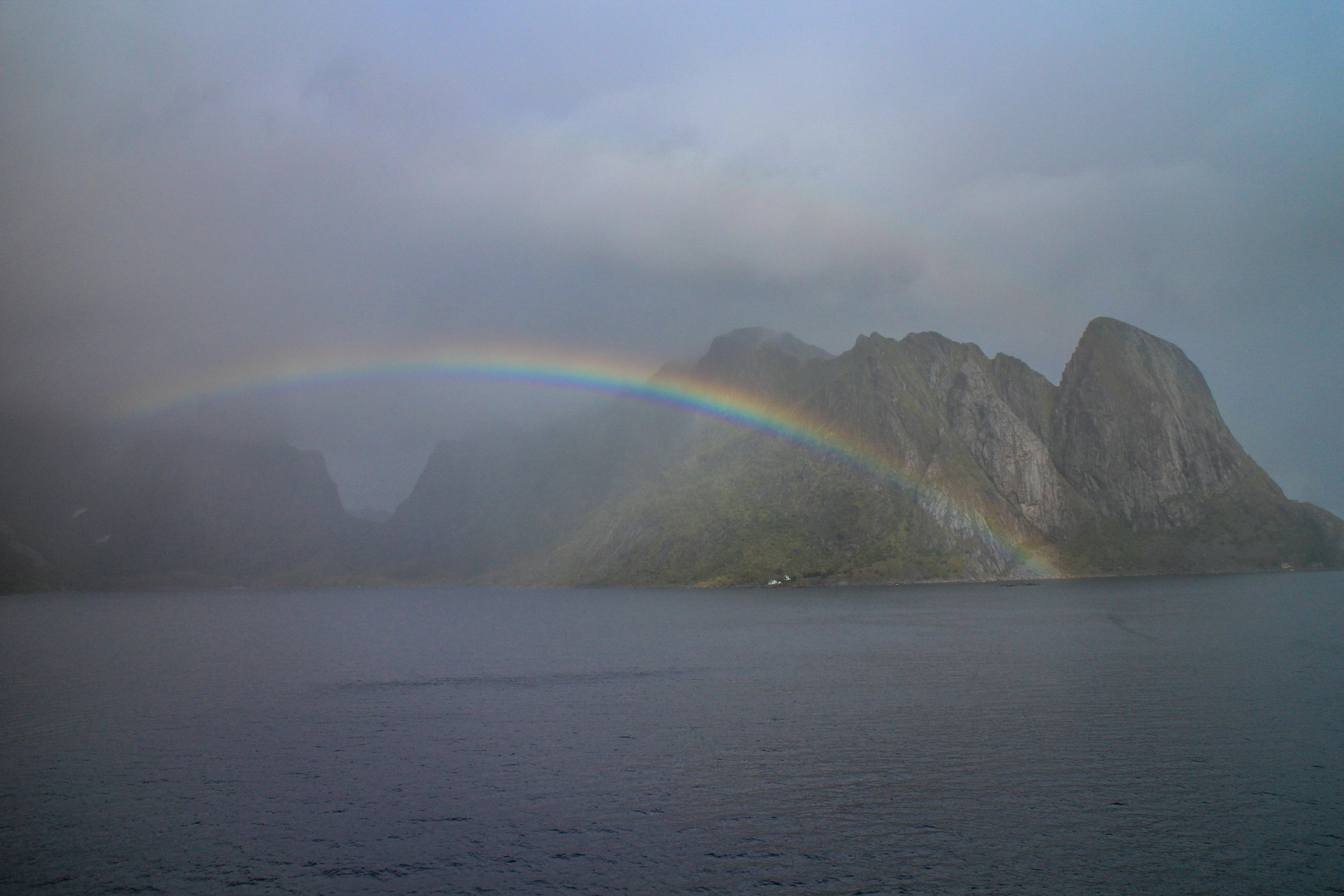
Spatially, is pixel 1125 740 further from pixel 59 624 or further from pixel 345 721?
pixel 59 624

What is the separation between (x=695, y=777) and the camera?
47156 mm

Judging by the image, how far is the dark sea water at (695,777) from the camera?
33.9 meters

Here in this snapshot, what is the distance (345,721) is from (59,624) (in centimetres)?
18099

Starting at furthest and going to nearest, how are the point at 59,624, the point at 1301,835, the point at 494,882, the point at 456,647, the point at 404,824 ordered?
the point at 59,624, the point at 456,647, the point at 404,824, the point at 1301,835, the point at 494,882

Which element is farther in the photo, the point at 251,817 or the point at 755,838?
the point at 251,817

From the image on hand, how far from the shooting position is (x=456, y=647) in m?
128

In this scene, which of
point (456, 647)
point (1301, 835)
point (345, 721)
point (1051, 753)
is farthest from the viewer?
point (456, 647)

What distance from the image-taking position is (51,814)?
41750 mm

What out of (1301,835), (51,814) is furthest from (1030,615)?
(51,814)

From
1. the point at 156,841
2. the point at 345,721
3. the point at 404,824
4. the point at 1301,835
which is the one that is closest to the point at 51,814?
the point at 156,841

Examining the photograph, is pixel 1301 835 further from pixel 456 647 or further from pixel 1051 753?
pixel 456 647

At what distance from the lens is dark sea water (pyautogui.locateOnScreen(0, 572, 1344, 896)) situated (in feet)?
111

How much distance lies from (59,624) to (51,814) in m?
196

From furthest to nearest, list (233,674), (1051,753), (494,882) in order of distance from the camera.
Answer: (233,674), (1051,753), (494,882)
